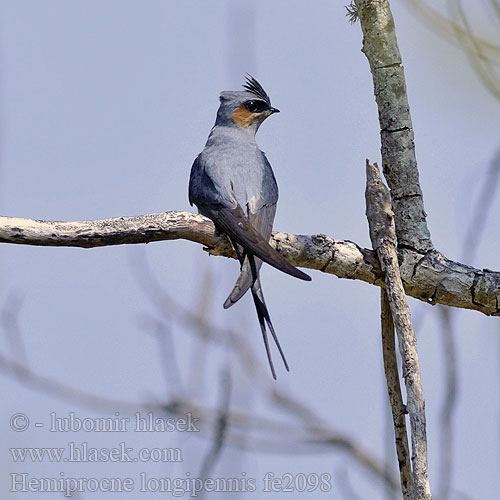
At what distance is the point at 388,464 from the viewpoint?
346 cm

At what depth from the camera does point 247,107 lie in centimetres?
505

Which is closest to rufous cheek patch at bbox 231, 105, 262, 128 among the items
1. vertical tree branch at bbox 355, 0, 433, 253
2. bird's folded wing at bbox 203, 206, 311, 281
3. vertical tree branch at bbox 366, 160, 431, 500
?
bird's folded wing at bbox 203, 206, 311, 281

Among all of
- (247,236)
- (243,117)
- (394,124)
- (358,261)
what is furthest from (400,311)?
(243,117)

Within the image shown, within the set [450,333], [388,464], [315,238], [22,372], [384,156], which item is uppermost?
[384,156]

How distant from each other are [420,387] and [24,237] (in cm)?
137

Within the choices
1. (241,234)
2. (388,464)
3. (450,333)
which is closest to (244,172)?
(241,234)

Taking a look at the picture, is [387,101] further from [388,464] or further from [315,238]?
[388,464]

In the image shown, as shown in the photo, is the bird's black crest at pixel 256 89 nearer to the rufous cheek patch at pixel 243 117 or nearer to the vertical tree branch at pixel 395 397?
the rufous cheek patch at pixel 243 117

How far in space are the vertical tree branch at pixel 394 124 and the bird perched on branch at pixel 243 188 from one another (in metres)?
0.53

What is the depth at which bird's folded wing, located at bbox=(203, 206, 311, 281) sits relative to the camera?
276cm

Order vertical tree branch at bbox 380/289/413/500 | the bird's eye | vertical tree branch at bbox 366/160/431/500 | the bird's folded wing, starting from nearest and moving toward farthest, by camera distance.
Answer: vertical tree branch at bbox 366/160/431/500 < the bird's folded wing < vertical tree branch at bbox 380/289/413/500 < the bird's eye

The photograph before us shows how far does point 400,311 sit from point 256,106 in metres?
2.46

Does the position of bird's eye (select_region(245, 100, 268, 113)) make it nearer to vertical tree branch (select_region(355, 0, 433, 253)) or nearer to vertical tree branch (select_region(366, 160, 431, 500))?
vertical tree branch (select_region(355, 0, 433, 253))

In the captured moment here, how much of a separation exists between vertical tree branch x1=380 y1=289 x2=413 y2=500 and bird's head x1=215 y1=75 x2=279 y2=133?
2.16 meters
